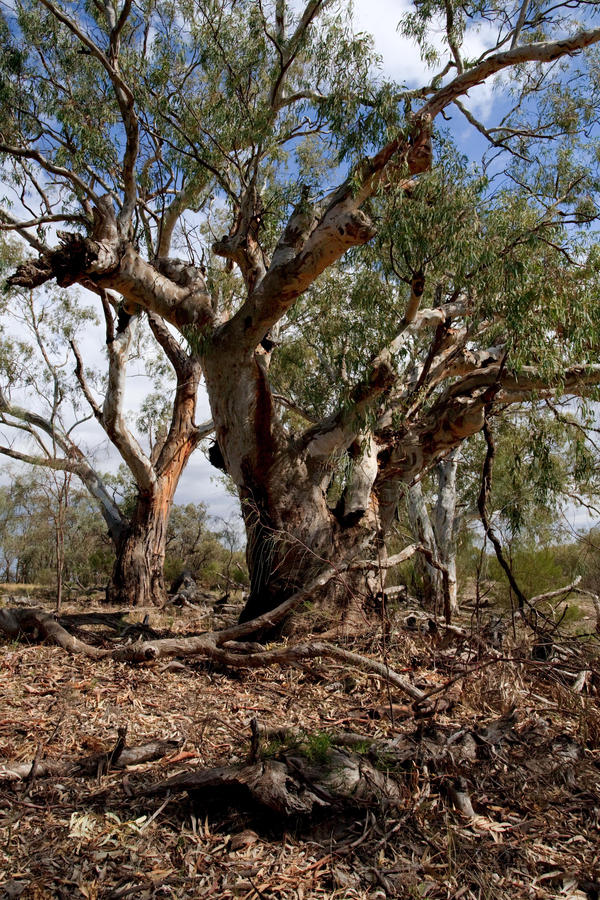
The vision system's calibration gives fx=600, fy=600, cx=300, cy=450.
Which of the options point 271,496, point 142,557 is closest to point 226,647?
point 271,496

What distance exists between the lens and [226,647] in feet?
13.3

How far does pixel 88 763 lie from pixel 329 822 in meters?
1.04

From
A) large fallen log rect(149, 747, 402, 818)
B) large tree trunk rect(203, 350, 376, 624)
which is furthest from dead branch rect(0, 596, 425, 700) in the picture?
large fallen log rect(149, 747, 402, 818)

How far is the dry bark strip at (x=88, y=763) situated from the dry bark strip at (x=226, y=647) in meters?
1.10

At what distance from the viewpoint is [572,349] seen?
5617 mm

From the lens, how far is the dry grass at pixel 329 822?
69.1 inches

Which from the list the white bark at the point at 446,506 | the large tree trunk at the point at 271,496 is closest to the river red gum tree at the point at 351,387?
the large tree trunk at the point at 271,496

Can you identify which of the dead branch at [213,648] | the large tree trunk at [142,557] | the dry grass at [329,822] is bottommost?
the dry grass at [329,822]

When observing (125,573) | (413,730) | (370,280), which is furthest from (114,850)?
(125,573)

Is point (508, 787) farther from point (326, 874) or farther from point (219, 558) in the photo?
point (219, 558)

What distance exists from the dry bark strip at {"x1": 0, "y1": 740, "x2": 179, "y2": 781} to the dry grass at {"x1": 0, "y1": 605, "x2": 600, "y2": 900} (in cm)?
6

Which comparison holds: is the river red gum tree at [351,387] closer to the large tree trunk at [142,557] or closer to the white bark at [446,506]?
the large tree trunk at [142,557]

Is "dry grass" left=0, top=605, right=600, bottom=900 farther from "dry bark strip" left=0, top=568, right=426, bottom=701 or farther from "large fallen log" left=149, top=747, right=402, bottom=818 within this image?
"dry bark strip" left=0, top=568, right=426, bottom=701

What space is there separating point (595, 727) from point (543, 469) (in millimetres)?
3674
